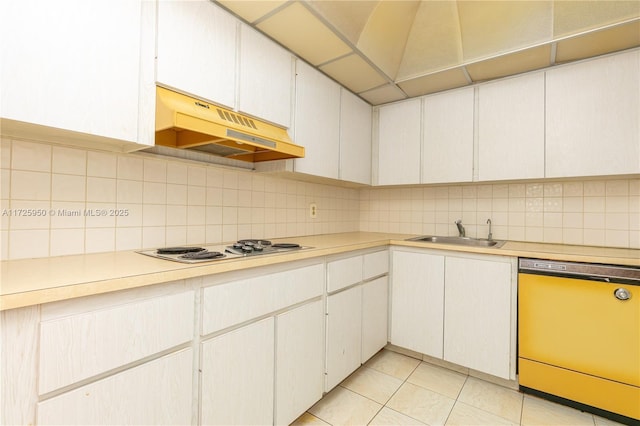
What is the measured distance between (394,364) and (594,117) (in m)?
2.18

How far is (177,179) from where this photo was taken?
161 cm

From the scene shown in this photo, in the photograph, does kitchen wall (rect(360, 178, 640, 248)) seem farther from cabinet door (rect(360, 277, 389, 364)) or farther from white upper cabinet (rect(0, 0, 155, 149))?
white upper cabinet (rect(0, 0, 155, 149))

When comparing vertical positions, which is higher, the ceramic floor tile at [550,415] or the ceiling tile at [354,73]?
the ceiling tile at [354,73]

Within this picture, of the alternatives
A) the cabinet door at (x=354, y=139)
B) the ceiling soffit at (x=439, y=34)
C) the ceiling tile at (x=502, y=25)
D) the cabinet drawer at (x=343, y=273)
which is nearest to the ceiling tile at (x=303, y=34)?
the ceiling soffit at (x=439, y=34)

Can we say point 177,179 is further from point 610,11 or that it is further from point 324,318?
point 610,11

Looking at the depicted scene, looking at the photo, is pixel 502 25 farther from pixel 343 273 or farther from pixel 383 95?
pixel 343 273

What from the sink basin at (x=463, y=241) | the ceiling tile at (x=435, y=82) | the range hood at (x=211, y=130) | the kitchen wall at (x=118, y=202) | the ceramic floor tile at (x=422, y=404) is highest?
the ceiling tile at (x=435, y=82)

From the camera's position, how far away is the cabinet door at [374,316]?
207 cm

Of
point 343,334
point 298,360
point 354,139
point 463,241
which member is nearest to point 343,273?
point 343,334

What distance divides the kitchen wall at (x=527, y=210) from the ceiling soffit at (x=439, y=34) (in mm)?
907

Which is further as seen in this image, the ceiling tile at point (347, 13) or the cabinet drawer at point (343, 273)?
the cabinet drawer at point (343, 273)

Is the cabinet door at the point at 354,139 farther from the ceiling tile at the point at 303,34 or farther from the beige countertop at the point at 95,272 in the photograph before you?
the beige countertop at the point at 95,272

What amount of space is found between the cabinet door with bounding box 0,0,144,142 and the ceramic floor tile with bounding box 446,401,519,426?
2.17 meters

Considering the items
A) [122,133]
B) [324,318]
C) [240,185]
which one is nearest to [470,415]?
[324,318]
